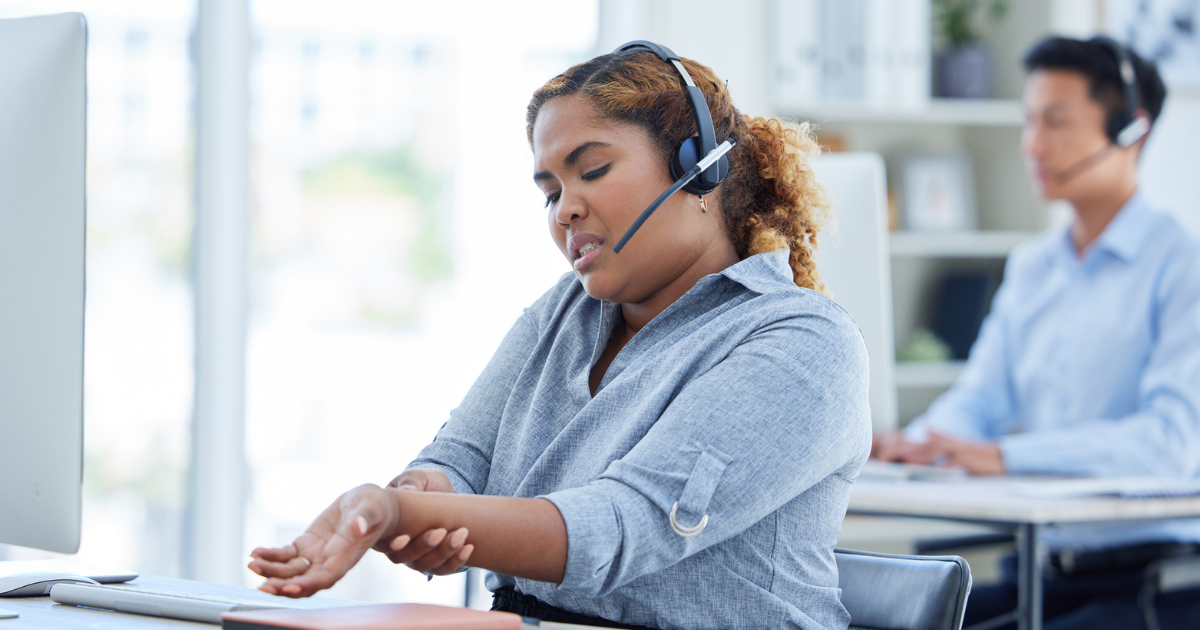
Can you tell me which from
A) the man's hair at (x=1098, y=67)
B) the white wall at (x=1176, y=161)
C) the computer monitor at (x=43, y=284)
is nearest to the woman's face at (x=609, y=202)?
the computer monitor at (x=43, y=284)

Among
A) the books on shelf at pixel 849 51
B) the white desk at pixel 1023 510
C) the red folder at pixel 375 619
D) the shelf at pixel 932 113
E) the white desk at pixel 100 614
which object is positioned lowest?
the white desk at pixel 1023 510

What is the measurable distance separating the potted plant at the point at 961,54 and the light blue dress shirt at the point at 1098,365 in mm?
736

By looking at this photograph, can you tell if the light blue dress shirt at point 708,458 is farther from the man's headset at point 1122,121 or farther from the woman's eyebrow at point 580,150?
the man's headset at point 1122,121

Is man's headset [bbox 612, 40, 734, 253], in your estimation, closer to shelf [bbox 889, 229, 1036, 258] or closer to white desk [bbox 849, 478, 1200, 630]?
white desk [bbox 849, 478, 1200, 630]

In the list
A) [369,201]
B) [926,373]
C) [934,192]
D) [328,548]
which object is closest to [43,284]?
[328,548]

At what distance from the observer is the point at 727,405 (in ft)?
2.86

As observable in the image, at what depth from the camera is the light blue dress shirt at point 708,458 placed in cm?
83

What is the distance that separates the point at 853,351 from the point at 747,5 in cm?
223

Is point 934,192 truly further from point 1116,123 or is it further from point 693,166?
point 693,166

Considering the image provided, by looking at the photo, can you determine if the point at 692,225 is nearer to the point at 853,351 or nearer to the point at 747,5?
the point at 853,351

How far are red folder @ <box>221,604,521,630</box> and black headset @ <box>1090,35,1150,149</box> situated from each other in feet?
7.26

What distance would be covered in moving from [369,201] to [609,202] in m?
1.91

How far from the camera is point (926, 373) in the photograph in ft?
10.1

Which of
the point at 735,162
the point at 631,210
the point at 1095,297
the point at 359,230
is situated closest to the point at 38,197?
the point at 631,210
